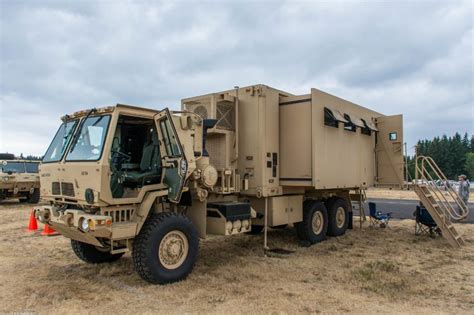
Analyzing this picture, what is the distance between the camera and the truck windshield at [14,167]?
18188mm

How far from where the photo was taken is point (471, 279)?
6.31 metres

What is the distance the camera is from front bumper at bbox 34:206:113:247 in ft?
17.2

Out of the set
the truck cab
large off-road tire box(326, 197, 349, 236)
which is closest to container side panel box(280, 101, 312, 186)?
large off-road tire box(326, 197, 349, 236)

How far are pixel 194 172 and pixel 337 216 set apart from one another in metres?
5.43

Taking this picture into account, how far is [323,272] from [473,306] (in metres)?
2.26

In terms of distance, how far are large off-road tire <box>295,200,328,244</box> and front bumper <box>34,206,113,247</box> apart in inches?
193

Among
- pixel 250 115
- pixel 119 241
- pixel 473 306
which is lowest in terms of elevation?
pixel 473 306

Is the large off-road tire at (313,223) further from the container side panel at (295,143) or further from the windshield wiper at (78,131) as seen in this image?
the windshield wiper at (78,131)

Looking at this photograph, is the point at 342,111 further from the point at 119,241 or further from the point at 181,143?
the point at 119,241

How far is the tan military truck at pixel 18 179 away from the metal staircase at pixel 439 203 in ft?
54.2

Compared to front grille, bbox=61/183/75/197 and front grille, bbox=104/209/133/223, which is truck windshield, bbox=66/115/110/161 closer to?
front grille, bbox=61/183/75/197

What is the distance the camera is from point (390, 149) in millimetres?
11375

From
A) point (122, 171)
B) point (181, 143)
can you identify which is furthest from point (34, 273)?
point (181, 143)

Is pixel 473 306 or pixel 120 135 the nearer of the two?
pixel 473 306
